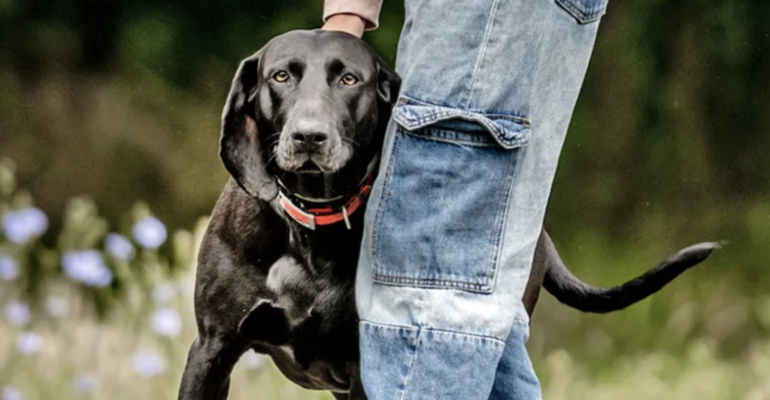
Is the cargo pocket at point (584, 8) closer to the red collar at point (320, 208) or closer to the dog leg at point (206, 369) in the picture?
the red collar at point (320, 208)

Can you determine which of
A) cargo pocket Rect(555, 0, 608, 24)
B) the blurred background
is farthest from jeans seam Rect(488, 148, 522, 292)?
the blurred background

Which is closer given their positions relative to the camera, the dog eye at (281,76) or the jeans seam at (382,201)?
the jeans seam at (382,201)

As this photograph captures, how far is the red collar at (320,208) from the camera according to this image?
9.18 ft

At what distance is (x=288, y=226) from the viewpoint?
2869mm

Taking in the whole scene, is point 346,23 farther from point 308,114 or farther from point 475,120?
point 475,120

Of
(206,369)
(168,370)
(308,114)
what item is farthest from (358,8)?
(168,370)

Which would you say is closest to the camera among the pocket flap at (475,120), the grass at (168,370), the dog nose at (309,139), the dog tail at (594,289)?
the pocket flap at (475,120)

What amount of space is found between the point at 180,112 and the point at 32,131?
59 centimetres

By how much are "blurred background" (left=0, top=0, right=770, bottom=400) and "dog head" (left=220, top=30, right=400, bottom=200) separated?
171cm

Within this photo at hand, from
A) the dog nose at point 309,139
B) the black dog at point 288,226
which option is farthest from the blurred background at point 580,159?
the dog nose at point 309,139

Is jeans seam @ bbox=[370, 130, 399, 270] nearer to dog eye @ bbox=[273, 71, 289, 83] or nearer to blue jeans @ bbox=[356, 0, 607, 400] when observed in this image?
blue jeans @ bbox=[356, 0, 607, 400]

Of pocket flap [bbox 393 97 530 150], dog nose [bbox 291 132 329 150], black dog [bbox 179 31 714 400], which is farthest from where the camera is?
black dog [bbox 179 31 714 400]

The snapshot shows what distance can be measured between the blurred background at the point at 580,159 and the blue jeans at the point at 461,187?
2.21 metres

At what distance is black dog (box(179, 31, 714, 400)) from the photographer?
9.00 ft
